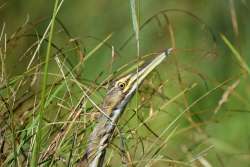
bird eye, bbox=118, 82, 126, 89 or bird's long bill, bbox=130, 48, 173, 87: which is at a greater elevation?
bird's long bill, bbox=130, 48, 173, 87

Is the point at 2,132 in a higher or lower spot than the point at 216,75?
higher

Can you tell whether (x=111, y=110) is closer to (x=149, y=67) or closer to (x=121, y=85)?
(x=121, y=85)

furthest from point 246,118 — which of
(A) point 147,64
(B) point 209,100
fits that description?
(A) point 147,64

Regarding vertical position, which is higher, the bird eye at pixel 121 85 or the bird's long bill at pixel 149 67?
the bird's long bill at pixel 149 67

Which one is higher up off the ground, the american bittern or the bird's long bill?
the bird's long bill

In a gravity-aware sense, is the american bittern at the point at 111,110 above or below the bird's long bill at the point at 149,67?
below

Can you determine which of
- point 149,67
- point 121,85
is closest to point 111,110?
point 121,85

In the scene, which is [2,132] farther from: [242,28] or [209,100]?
[242,28]

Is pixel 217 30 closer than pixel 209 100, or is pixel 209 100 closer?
pixel 209 100
